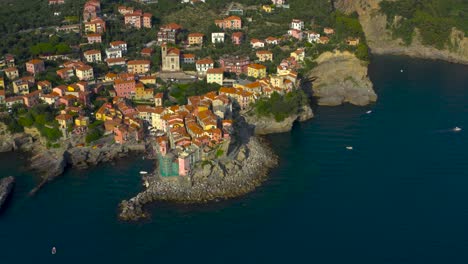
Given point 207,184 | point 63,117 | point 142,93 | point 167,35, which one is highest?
point 167,35

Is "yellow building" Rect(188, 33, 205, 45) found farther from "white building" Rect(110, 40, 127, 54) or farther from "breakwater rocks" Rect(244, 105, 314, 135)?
"breakwater rocks" Rect(244, 105, 314, 135)

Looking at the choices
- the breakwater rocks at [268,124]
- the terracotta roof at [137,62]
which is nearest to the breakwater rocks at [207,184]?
the breakwater rocks at [268,124]

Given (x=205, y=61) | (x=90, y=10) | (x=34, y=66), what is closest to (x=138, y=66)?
(x=205, y=61)

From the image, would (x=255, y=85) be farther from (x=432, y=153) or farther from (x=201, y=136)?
(x=432, y=153)

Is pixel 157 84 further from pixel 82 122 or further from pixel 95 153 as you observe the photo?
pixel 95 153

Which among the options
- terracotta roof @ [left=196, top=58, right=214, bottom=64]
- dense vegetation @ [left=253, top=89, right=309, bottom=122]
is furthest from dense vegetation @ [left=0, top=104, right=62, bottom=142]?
dense vegetation @ [left=253, top=89, right=309, bottom=122]

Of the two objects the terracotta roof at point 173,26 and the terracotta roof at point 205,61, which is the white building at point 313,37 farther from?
the terracotta roof at point 173,26
